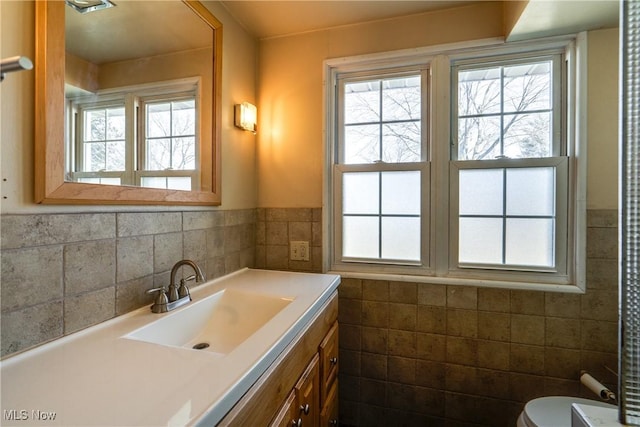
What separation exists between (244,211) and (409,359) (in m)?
1.25

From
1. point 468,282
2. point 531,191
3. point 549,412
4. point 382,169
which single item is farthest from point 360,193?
point 549,412

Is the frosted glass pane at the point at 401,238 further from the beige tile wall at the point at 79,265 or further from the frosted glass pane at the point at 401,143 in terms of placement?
the beige tile wall at the point at 79,265

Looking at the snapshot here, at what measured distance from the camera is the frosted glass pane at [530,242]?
4.78ft

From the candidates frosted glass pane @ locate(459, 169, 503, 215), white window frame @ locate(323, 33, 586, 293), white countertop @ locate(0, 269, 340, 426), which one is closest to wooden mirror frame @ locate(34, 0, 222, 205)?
white countertop @ locate(0, 269, 340, 426)

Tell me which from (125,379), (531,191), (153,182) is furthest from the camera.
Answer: (531,191)

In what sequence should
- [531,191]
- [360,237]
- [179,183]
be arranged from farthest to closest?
[360,237], [531,191], [179,183]

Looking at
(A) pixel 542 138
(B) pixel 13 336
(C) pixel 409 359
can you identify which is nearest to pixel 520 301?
(C) pixel 409 359

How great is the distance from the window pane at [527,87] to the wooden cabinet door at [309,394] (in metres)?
1.58

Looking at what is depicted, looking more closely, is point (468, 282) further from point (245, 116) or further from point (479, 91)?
point (245, 116)

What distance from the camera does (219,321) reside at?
117 cm

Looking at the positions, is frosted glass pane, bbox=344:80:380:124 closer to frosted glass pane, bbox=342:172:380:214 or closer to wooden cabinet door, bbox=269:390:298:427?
frosted glass pane, bbox=342:172:380:214

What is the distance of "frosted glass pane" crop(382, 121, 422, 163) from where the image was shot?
1.63 meters

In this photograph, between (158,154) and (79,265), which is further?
(158,154)

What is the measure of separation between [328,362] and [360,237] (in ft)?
2.35
